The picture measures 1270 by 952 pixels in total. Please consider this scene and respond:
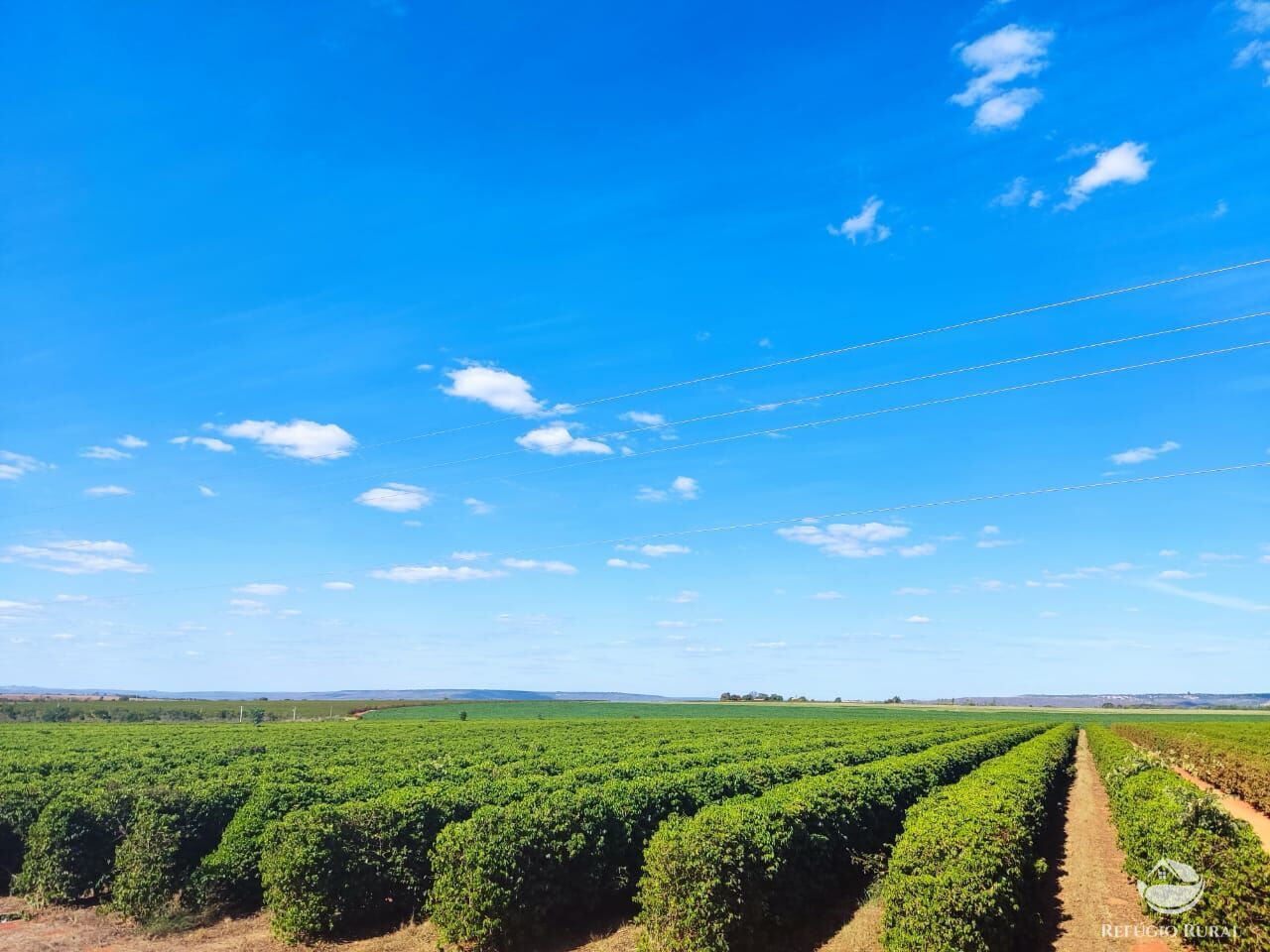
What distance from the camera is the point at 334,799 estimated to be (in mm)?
17156

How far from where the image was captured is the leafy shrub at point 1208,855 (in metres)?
10.3

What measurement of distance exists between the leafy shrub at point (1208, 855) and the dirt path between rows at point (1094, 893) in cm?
59

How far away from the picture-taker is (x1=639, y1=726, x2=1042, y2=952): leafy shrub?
10625 mm

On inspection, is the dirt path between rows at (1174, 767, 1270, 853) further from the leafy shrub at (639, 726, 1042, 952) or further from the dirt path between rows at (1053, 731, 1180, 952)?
the leafy shrub at (639, 726, 1042, 952)

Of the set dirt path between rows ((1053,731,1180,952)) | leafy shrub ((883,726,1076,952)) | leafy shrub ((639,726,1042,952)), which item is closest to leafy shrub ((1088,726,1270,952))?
dirt path between rows ((1053,731,1180,952))

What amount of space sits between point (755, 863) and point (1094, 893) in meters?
8.58

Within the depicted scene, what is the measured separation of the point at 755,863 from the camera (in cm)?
1143

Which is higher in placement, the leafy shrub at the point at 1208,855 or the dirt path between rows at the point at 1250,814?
the leafy shrub at the point at 1208,855

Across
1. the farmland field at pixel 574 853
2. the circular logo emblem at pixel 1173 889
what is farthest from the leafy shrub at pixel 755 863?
the circular logo emblem at pixel 1173 889

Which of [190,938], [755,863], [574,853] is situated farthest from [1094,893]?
[190,938]

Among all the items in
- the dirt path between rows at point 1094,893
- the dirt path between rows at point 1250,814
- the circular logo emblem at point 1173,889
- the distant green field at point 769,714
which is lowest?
the distant green field at point 769,714

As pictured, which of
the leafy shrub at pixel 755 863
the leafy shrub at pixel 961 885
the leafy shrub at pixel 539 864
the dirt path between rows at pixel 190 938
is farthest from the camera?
the dirt path between rows at pixel 190 938

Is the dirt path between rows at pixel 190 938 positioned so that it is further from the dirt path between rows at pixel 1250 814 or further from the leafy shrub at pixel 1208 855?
the dirt path between rows at pixel 1250 814

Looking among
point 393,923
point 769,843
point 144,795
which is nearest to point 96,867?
point 144,795
